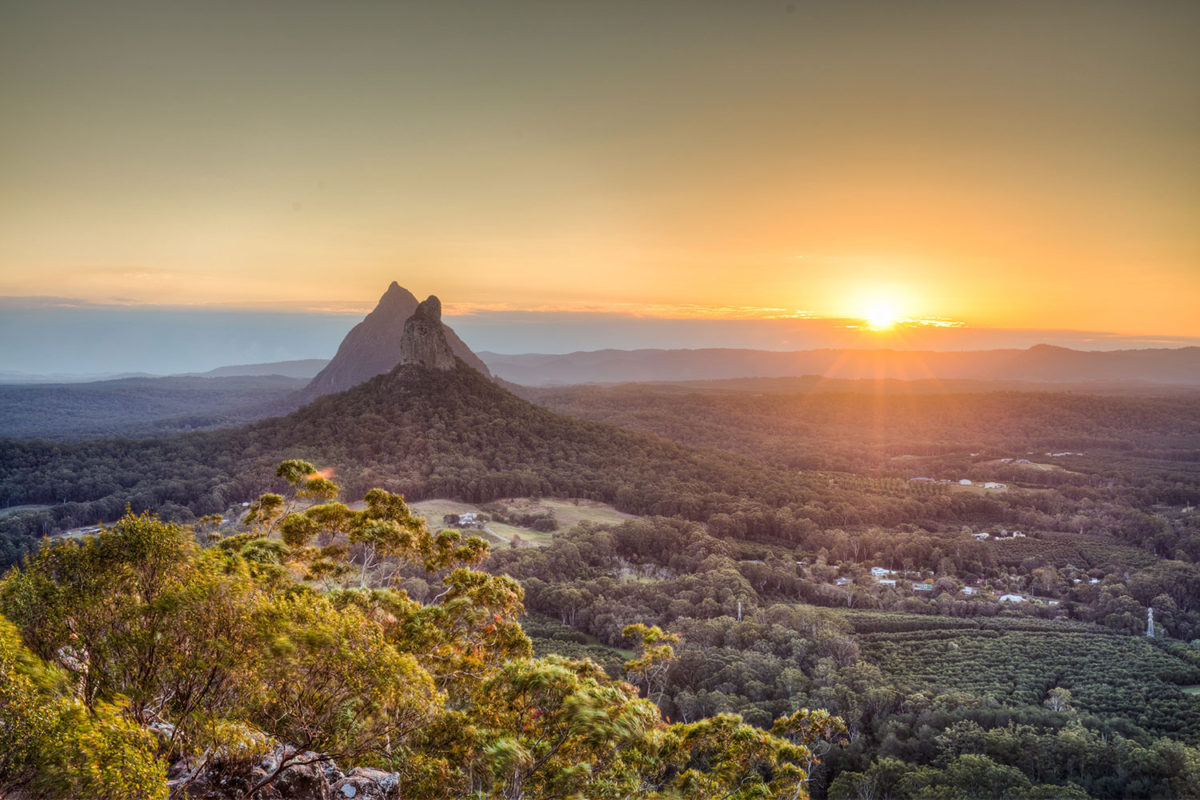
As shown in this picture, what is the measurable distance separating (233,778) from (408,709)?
3.76 m

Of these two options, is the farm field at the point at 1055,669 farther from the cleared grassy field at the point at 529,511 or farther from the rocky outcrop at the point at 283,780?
the rocky outcrop at the point at 283,780

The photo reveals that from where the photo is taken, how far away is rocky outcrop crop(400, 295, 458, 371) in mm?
96625

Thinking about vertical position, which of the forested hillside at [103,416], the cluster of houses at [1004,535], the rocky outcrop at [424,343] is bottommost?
the cluster of houses at [1004,535]

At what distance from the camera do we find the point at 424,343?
96875 millimetres

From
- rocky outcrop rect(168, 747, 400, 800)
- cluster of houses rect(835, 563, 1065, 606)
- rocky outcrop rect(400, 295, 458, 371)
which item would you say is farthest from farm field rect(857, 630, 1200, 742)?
rocky outcrop rect(400, 295, 458, 371)

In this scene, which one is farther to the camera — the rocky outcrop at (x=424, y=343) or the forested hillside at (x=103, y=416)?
the forested hillside at (x=103, y=416)

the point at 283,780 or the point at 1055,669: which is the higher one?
the point at 283,780

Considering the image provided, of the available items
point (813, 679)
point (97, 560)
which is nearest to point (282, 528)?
point (97, 560)

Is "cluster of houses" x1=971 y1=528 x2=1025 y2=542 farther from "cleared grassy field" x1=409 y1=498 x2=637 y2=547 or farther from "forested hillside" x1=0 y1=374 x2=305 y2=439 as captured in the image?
"forested hillside" x1=0 y1=374 x2=305 y2=439

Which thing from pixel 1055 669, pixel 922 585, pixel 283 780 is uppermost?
pixel 283 780

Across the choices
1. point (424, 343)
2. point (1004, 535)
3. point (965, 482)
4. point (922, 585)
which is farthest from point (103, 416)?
point (965, 482)

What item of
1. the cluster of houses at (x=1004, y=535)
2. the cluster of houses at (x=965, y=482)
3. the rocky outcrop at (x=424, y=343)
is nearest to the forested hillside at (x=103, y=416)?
the rocky outcrop at (x=424, y=343)

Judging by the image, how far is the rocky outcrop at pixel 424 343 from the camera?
3804 inches

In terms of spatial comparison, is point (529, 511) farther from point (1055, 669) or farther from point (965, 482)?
point (965, 482)
